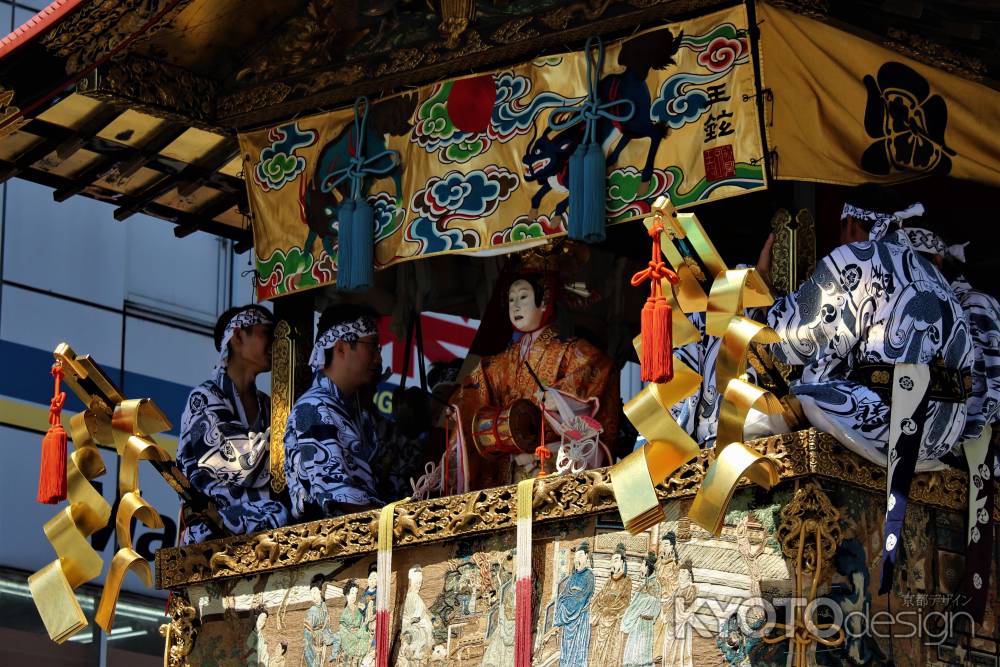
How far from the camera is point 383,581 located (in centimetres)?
1106

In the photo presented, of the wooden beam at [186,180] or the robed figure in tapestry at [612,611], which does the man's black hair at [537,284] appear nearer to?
the robed figure in tapestry at [612,611]

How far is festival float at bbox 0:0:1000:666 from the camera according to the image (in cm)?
989

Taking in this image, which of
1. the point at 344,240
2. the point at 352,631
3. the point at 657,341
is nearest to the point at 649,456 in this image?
the point at 657,341

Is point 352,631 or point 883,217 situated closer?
point 883,217

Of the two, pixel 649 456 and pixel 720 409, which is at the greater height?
pixel 720 409

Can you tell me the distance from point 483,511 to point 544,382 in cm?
94

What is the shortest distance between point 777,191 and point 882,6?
39.2 inches

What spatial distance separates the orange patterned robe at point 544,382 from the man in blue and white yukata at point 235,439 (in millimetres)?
1079

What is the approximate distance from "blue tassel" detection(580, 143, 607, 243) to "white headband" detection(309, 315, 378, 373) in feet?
5.49

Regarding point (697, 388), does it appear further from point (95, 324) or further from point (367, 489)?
point (95, 324)

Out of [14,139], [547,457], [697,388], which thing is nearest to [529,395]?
[547,457]

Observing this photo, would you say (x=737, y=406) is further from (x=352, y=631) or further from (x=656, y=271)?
(x=352, y=631)

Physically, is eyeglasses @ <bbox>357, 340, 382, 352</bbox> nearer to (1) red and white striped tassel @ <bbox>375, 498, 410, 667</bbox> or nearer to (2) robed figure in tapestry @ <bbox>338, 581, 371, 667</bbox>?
(1) red and white striped tassel @ <bbox>375, 498, 410, 667</bbox>

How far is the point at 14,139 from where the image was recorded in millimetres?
13156
